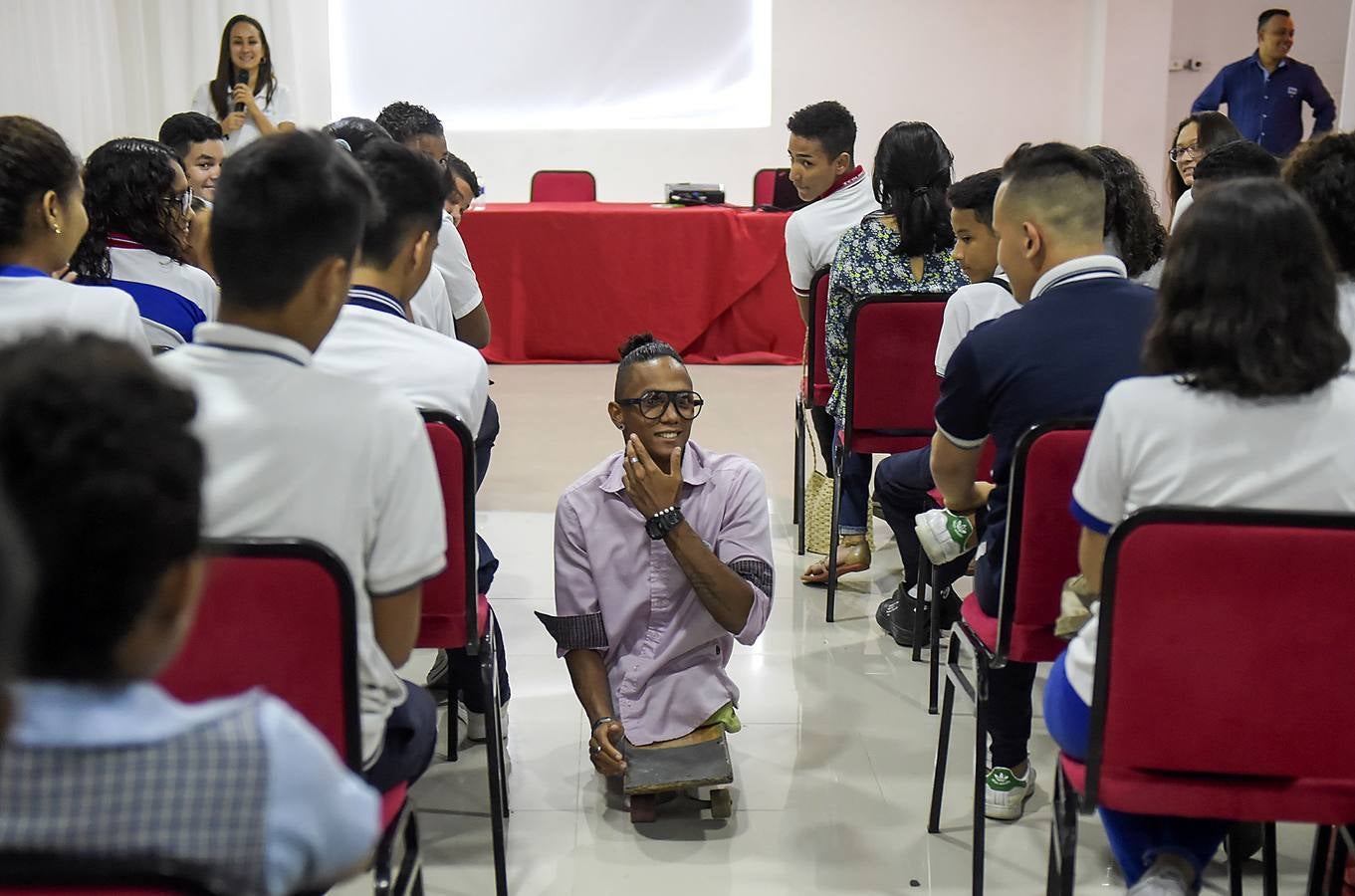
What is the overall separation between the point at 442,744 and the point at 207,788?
1886mm

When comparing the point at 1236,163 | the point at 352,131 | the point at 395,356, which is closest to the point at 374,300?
the point at 395,356

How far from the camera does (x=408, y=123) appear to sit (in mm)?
3881

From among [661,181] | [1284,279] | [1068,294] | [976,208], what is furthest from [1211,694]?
[661,181]

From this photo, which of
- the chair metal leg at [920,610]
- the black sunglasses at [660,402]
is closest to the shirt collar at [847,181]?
the chair metal leg at [920,610]

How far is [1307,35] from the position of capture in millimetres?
9523

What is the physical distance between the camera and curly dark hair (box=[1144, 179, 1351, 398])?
56.7 inches

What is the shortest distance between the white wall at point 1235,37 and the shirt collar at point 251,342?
9.55 m

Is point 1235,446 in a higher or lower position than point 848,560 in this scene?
higher

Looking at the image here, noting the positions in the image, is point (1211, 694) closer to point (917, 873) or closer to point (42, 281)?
point (917, 873)

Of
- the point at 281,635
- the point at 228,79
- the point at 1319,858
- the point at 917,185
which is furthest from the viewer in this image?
the point at 228,79

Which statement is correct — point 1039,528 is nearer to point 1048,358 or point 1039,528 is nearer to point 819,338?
point 1048,358

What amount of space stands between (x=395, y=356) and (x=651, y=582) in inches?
27.2

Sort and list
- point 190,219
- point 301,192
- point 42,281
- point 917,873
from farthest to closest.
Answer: point 190,219 < point 917,873 < point 42,281 < point 301,192

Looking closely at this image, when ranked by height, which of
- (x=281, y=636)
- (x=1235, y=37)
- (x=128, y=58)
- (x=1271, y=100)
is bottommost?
(x=281, y=636)
